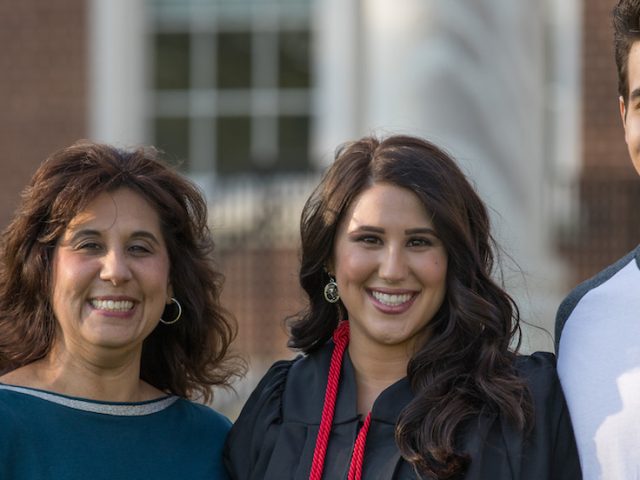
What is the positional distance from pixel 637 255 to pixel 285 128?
298 inches

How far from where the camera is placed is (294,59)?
1141 cm

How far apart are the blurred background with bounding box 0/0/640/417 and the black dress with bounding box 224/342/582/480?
14.6ft

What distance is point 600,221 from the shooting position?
10641mm

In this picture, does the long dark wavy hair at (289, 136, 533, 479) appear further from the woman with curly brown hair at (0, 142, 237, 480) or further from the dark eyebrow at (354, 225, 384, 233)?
the woman with curly brown hair at (0, 142, 237, 480)

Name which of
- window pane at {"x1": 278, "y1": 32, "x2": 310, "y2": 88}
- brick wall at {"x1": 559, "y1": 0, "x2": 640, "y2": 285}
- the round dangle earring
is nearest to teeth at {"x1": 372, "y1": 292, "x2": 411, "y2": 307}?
the round dangle earring

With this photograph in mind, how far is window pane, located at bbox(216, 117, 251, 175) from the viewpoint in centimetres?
1152

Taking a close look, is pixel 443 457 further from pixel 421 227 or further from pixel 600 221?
pixel 600 221

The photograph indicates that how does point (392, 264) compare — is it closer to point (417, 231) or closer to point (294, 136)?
point (417, 231)

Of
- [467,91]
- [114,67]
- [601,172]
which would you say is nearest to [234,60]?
[114,67]

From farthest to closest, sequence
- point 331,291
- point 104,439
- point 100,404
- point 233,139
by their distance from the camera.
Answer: point 233,139 < point 331,291 < point 100,404 < point 104,439

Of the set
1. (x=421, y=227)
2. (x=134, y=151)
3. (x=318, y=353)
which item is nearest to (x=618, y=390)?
(x=421, y=227)

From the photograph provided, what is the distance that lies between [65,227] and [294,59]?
739cm

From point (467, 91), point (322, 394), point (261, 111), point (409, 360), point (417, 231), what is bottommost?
point (322, 394)

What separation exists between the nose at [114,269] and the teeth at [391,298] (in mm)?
786
